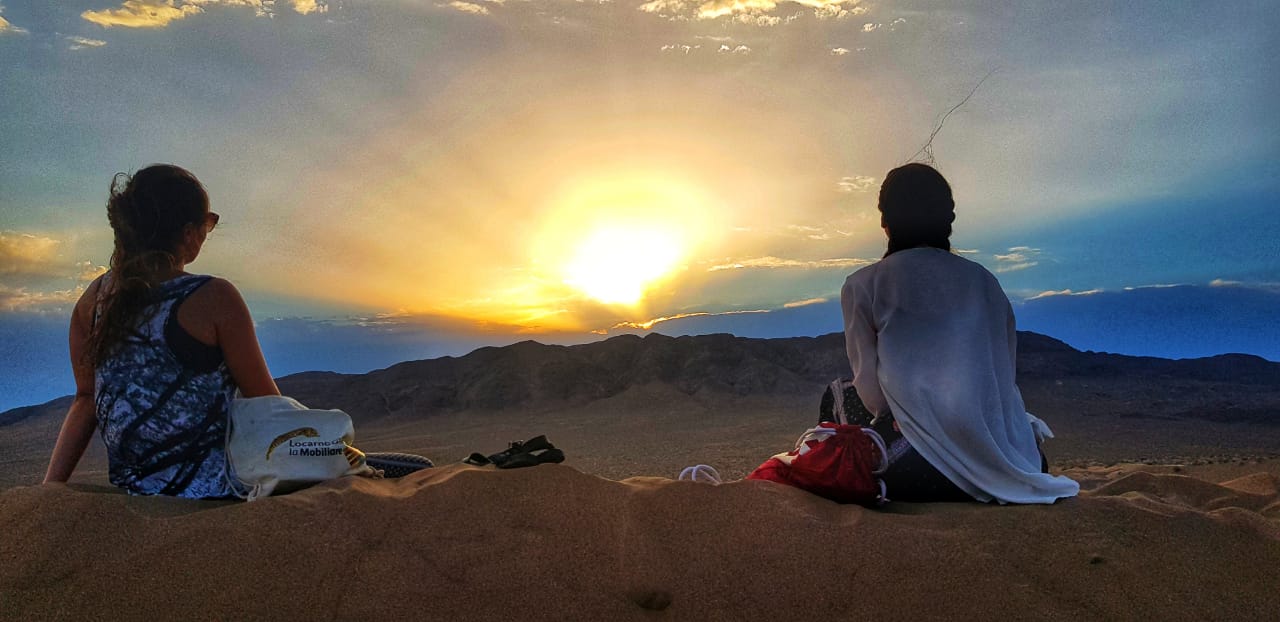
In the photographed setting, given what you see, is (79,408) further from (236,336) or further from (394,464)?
(394,464)

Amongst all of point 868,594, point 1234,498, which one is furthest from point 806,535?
point 1234,498

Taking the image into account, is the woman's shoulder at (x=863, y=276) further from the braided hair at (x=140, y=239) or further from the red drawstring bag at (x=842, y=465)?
the braided hair at (x=140, y=239)

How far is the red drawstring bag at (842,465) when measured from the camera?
367 centimetres

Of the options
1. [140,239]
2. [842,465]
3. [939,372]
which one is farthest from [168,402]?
[939,372]

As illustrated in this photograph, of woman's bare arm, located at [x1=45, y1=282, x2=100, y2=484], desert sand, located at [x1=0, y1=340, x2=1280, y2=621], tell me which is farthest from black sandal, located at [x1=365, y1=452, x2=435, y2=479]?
woman's bare arm, located at [x1=45, y1=282, x2=100, y2=484]

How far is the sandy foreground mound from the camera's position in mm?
2656

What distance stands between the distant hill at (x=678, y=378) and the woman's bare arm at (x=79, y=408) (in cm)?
2866

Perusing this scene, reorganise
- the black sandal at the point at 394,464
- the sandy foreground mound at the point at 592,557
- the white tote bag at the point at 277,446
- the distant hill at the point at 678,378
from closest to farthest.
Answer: the sandy foreground mound at the point at 592,557, the white tote bag at the point at 277,446, the black sandal at the point at 394,464, the distant hill at the point at 678,378

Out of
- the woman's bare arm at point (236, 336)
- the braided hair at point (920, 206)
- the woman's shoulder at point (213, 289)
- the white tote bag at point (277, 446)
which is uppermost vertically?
the braided hair at point (920, 206)

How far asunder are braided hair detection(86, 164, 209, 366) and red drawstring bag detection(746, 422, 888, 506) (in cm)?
324

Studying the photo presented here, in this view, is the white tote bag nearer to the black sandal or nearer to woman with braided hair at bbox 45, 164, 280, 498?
woman with braided hair at bbox 45, 164, 280, 498

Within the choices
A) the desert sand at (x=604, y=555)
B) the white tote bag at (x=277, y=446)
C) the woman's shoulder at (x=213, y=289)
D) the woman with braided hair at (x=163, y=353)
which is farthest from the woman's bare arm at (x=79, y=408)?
the white tote bag at (x=277, y=446)

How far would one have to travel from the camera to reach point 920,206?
3984 millimetres

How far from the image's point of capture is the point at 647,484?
11.7 feet
